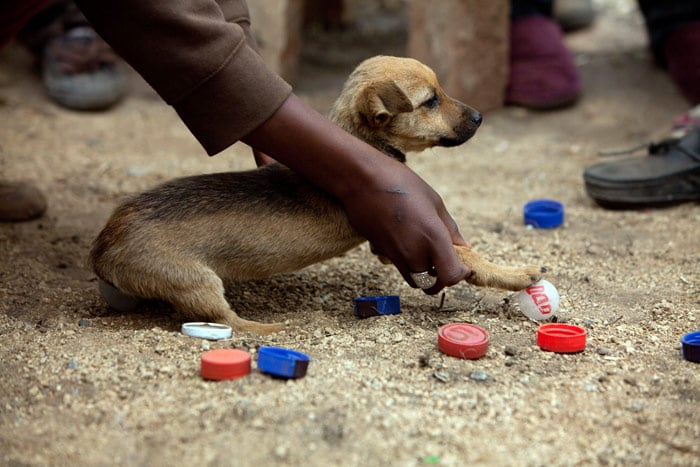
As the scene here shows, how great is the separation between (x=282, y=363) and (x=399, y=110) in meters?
1.17

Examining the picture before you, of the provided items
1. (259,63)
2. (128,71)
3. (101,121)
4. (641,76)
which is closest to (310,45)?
(128,71)

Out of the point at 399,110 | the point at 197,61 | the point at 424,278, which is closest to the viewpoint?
the point at 197,61

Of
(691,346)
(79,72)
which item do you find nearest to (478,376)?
(691,346)

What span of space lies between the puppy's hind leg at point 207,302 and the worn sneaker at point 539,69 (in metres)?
3.85

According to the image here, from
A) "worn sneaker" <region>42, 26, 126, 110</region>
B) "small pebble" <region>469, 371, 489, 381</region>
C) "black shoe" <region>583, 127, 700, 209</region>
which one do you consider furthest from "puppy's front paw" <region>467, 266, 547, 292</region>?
"worn sneaker" <region>42, 26, 126, 110</region>

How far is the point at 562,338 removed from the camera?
2.86 meters

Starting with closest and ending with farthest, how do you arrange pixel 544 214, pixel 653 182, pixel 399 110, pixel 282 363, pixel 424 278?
pixel 282 363, pixel 424 278, pixel 399 110, pixel 544 214, pixel 653 182

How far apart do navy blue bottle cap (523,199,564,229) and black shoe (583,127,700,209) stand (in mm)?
328

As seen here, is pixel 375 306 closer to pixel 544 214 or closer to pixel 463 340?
pixel 463 340

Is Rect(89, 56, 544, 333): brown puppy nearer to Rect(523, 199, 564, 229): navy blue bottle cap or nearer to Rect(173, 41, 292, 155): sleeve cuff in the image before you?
Rect(173, 41, 292, 155): sleeve cuff

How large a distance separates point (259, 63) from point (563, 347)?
4.64 ft

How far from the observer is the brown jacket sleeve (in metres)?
2.70

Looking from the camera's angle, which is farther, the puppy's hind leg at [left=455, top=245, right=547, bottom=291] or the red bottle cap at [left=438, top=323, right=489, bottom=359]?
the puppy's hind leg at [left=455, top=245, right=547, bottom=291]

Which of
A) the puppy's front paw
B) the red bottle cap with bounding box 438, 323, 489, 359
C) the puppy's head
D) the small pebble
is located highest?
the puppy's head
